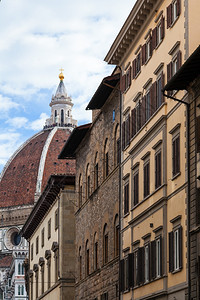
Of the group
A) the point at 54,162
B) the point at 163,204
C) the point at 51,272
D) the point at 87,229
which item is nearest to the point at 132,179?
the point at 163,204

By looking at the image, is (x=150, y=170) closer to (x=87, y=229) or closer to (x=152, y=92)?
(x=152, y=92)

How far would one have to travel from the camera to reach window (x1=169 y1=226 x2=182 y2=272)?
27573mm

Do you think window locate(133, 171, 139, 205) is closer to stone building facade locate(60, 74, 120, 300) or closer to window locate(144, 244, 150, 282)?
window locate(144, 244, 150, 282)

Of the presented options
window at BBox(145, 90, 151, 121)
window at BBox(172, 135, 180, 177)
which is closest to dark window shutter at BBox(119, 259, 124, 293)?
window at BBox(145, 90, 151, 121)

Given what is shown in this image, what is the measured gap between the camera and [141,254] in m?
32.5

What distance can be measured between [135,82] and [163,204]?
707 centimetres

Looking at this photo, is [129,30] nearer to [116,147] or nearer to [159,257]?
[116,147]

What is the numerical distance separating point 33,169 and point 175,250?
164323 millimetres

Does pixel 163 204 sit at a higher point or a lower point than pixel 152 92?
lower

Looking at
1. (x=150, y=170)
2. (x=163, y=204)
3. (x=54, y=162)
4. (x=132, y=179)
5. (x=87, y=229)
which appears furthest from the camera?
(x=54, y=162)

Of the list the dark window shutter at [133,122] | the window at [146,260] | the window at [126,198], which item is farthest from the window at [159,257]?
the dark window shutter at [133,122]

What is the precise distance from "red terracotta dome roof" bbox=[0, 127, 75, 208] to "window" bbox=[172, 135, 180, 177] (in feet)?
514

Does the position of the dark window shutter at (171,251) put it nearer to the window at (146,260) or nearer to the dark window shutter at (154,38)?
the window at (146,260)

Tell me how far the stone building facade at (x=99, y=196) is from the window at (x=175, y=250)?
9187 millimetres
